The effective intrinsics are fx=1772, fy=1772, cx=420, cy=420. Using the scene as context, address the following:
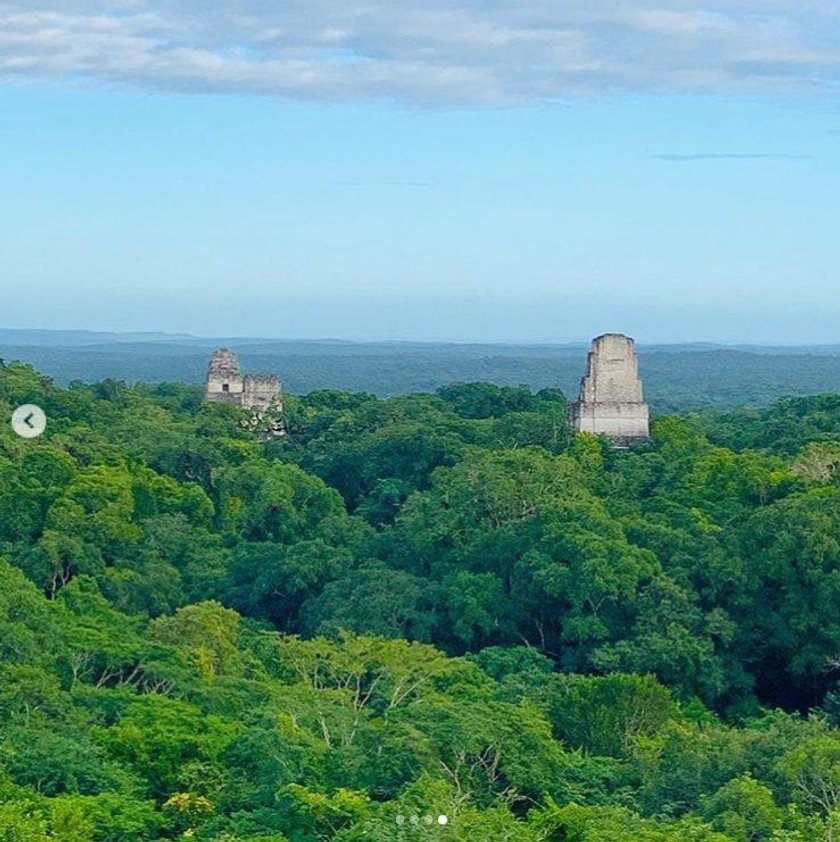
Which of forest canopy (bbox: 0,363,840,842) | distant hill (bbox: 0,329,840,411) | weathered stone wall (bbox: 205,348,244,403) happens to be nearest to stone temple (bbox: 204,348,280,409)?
weathered stone wall (bbox: 205,348,244,403)

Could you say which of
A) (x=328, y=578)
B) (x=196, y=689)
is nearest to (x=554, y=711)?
(x=196, y=689)

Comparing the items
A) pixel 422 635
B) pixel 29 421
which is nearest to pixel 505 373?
pixel 29 421

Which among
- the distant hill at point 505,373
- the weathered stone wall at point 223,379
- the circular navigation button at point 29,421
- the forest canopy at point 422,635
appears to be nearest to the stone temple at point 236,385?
the weathered stone wall at point 223,379

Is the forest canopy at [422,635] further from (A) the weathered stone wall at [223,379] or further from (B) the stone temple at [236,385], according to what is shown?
(A) the weathered stone wall at [223,379]

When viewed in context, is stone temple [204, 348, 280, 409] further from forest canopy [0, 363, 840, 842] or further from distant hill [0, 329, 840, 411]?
distant hill [0, 329, 840, 411]

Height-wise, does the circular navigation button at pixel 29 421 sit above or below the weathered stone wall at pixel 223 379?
below

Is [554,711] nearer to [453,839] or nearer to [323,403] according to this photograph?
[453,839]
